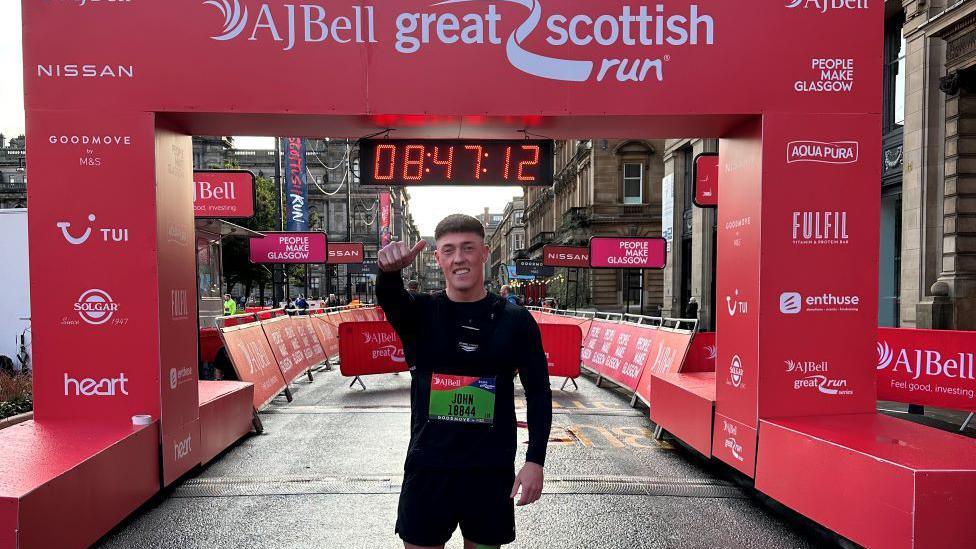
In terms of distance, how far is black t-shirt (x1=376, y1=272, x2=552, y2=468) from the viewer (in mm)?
2496

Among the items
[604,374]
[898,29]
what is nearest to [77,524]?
[604,374]

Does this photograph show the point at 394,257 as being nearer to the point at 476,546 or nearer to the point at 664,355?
the point at 476,546

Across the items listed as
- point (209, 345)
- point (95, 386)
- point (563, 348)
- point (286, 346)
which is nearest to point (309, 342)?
point (286, 346)

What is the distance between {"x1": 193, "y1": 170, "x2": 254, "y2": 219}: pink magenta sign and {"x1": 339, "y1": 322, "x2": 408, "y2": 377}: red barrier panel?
2.72m

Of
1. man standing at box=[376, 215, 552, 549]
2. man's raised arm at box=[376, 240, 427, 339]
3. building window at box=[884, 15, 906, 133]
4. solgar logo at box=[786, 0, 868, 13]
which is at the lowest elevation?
man standing at box=[376, 215, 552, 549]

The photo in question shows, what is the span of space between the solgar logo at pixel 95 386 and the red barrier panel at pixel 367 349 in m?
6.08

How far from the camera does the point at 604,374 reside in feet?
36.8

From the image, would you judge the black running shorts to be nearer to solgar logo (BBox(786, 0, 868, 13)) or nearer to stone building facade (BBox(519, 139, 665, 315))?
solgar logo (BBox(786, 0, 868, 13))

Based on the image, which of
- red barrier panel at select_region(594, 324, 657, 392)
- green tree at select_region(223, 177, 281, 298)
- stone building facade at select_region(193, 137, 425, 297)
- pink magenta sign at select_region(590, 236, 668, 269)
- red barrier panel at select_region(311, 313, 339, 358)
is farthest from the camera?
stone building facade at select_region(193, 137, 425, 297)

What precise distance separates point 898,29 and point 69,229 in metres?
16.6

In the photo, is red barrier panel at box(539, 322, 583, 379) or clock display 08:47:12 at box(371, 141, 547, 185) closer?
clock display 08:47:12 at box(371, 141, 547, 185)

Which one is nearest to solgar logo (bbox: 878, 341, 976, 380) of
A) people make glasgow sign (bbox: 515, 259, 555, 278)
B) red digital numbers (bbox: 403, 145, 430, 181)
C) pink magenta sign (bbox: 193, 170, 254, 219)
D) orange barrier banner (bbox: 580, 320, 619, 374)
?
orange barrier banner (bbox: 580, 320, 619, 374)

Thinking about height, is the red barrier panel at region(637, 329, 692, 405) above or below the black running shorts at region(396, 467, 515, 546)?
below

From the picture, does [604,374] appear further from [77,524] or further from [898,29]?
[898,29]
